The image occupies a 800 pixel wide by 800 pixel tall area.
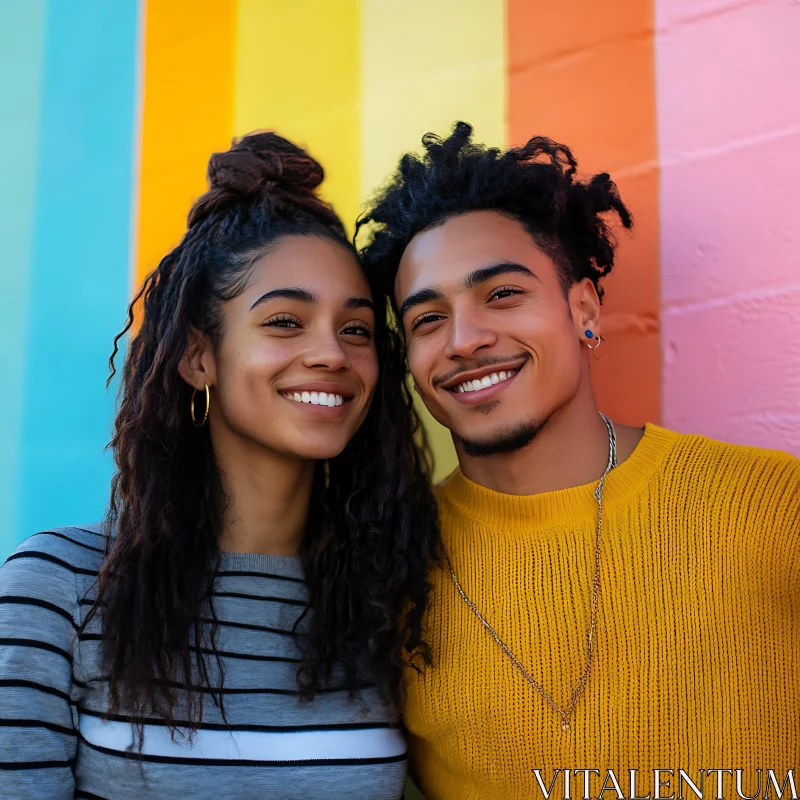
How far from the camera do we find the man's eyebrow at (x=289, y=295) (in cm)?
209

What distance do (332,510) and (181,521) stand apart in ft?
1.49

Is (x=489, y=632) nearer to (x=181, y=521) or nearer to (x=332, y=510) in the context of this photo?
(x=332, y=510)

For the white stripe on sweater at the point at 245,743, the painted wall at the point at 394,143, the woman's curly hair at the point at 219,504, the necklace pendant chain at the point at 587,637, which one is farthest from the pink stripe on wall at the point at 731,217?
the white stripe on sweater at the point at 245,743

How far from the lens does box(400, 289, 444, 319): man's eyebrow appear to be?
6.92 ft

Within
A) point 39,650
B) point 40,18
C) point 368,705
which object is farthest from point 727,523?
point 40,18

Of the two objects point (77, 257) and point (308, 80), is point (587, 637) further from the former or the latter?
point (77, 257)

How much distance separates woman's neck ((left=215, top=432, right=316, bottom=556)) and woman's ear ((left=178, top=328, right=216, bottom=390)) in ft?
0.60

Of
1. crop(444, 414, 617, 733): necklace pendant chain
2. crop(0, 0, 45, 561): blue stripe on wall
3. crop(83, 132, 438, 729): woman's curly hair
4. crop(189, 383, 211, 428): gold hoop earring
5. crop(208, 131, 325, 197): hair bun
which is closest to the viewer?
crop(444, 414, 617, 733): necklace pendant chain

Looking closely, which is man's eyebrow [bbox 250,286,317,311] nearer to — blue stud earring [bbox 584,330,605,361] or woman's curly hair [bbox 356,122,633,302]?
woman's curly hair [bbox 356,122,633,302]

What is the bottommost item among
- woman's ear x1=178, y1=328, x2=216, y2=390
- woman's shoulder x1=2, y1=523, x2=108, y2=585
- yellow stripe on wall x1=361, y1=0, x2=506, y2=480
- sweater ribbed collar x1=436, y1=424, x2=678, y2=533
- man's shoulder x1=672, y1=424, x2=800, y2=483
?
woman's shoulder x1=2, y1=523, x2=108, y2=585

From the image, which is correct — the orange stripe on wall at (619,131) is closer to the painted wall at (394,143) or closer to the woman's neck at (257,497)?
the painted wall at (394,143)

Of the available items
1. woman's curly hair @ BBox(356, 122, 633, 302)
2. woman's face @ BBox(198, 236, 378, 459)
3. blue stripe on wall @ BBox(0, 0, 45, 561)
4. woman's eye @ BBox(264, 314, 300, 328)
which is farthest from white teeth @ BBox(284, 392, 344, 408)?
blue stripe on wall @ BBox(0, 0, 45, 561)

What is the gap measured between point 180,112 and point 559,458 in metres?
2.09

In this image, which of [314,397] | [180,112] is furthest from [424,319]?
[180,112]
